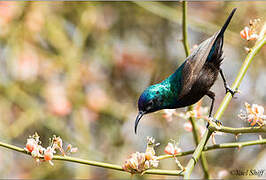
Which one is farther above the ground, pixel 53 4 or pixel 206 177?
pixel 53 4

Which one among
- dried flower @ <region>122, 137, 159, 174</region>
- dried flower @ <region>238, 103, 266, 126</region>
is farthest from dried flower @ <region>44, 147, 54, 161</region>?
dried flower @ <region>238, 103, 266, 126</region>

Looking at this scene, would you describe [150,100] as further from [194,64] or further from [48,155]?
[48,155]

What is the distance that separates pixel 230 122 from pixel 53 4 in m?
2.38

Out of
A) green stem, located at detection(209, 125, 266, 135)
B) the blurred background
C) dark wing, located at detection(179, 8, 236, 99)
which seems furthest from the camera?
the blurred background

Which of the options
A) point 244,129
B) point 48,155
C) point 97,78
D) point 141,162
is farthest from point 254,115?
point 97,78

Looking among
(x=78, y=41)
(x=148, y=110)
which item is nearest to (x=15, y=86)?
(x=78, y=41)

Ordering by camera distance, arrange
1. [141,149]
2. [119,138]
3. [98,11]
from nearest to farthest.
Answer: [119,138]
[141,149]
[98,11]

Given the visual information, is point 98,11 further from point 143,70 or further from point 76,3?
point 143,70

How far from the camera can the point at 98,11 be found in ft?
15.5

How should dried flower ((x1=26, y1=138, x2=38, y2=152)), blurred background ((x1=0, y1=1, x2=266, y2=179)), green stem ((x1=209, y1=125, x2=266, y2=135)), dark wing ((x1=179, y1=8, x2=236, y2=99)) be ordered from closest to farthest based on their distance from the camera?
green stem ((x1=209, y1=125, x2=266, y2=135)), dried flower ((x1=26, y1=138, x2=38, y2=152)), dark wing ((x1=179, y1=8, x2=236, y2=99)), blurred background ((x1=0, y1=1, x2=266, y2=179))

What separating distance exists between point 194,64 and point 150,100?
41 centimetres

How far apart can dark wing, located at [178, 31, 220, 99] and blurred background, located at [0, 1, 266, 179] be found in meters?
0.78

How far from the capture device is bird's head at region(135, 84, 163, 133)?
112 inches

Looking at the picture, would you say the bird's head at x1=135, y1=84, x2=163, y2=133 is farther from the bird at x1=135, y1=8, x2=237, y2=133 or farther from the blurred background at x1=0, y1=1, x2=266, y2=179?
the blurred background at x1=0, y1=1, x2=266, y2=179
